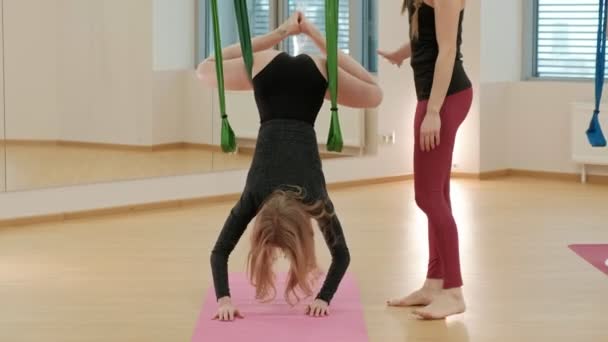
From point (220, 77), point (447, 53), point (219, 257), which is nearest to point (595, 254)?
point (447, 53)

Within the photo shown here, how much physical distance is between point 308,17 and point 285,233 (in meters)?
5.09

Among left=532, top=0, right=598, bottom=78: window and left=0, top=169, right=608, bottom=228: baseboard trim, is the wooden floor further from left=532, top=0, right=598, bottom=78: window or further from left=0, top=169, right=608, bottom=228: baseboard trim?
left=532, top=0, right=598, bottom=78: window

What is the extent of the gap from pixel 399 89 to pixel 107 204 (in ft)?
9.05

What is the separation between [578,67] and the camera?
31.7 feet

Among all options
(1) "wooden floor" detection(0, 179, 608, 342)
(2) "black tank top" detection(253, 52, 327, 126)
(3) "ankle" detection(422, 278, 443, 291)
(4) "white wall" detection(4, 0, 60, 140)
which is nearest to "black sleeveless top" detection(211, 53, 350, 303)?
(2) "black tank top" detection(253, 52, 327, 126)

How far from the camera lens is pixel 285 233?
4328mm

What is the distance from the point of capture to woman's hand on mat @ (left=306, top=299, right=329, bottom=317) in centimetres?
457

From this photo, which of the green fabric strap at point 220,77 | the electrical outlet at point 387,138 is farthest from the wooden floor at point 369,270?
the electrical outlet at point 387,138

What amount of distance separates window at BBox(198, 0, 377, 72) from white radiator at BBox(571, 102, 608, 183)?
61.9 inches

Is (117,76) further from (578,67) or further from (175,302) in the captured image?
(578,67)

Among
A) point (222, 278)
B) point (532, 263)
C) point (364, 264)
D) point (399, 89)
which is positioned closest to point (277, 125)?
point (222, 278)

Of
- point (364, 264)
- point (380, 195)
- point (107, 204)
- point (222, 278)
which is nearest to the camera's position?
point (222, 278)

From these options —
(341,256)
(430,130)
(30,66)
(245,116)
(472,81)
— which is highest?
(30,66)

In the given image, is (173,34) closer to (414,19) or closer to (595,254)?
(595,254)
